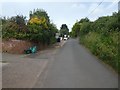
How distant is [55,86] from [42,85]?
0.63 meters

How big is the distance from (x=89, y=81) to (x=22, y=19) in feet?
75.8

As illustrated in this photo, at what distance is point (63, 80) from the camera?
437 inches

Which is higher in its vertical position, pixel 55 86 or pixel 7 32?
pixel 7 32

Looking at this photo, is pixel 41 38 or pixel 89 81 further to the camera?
pixel 41 38

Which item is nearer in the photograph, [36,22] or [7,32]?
[7,32]

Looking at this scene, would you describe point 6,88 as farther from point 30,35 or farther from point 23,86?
point 30,35

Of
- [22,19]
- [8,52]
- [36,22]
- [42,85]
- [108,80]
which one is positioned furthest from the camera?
[36,22]

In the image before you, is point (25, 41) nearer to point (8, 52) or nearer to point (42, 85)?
point (8, 52)

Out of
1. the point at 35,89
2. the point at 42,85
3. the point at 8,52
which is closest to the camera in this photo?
the point at 35,89

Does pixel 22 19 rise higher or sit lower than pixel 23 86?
higher

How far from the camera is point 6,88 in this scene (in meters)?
9.58

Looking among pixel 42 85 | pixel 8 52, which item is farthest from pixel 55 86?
pixel 8 52

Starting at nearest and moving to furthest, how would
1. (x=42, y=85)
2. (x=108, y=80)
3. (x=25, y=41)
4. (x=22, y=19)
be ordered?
(x=42, y=85)
(x=108, y=80)
(x=25, y=41)
(x=22, y=19)

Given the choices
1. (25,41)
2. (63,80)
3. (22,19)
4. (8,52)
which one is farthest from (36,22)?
(63,80)
